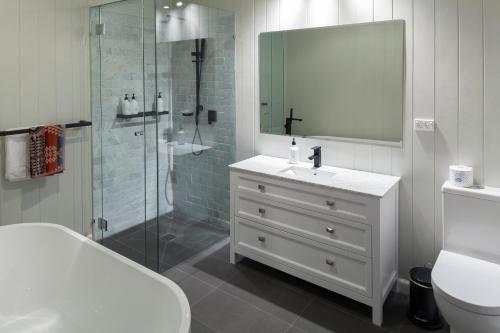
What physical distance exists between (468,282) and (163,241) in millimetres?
2110

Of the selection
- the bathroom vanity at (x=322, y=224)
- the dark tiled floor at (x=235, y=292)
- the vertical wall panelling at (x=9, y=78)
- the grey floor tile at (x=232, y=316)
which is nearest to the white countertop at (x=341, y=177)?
the bathroom vanity at (x=322, y=224)

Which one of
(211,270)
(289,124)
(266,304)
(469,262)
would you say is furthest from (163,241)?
(469,262)

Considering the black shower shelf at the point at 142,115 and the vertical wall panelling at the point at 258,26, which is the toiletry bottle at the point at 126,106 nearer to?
the black shower shelf at the point at 142,115

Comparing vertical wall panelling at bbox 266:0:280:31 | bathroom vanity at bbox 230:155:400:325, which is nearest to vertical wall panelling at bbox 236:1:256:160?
vertical wall panelling at bbox 266:0:280:31

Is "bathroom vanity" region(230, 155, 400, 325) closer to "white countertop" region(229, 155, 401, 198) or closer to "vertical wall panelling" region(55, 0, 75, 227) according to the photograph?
"white countertop" region(229, 155, 401, 198)

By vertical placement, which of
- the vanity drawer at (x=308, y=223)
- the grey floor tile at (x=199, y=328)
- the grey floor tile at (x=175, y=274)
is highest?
the vanity drawer at (x=308, y=223)

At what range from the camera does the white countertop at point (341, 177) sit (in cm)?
238

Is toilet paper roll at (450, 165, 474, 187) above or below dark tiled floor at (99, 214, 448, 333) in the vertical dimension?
above

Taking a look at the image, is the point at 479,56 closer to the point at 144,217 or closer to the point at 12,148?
the point at 144,217

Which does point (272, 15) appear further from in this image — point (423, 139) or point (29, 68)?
point (29, 68)

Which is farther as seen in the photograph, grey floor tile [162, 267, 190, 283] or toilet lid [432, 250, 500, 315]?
grey floor tile [162, 267, 190, 283]

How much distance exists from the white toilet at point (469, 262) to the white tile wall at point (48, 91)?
2801 mm

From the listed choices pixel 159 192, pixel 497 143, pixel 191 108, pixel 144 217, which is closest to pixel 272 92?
pixel 191 108

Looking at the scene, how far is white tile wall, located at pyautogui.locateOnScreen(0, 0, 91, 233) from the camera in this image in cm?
271
